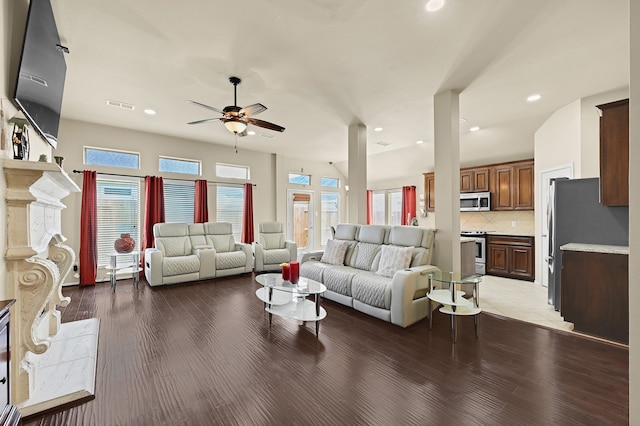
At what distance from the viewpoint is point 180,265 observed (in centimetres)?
481

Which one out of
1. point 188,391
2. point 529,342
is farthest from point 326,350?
point 529,342

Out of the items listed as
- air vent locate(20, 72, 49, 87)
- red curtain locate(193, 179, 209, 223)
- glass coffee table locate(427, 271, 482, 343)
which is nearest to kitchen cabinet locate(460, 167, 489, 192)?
glass coffee table locate(427, 271, 482, 343)

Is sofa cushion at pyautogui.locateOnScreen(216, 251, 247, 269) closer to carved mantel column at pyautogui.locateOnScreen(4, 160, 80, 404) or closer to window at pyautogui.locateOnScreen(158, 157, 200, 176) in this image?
window at pyautogui.locateOnScreen(158, 157, 200, 176)

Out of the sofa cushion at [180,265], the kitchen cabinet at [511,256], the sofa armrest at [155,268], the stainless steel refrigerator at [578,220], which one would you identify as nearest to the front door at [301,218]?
the sofa cushion at [180,265]

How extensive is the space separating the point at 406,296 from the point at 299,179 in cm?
573

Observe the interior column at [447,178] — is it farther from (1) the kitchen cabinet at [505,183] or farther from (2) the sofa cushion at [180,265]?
(2) the sofa cushion at [180,265]

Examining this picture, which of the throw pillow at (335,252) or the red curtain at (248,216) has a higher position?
the red curtain at (248,216)

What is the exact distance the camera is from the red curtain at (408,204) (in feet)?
25.6

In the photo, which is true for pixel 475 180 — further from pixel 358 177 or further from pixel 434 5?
pixel 434 5

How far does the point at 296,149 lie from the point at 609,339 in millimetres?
6188

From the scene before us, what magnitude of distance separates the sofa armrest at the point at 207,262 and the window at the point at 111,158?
219cm

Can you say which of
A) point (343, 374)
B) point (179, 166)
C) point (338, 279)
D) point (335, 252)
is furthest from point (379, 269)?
point (179, 166)

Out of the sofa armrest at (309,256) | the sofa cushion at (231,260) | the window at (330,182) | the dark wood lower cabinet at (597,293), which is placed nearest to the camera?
the dark wood lower cabinet at (597,293)

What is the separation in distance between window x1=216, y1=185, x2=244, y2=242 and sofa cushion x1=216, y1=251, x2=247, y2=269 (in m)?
1.21
